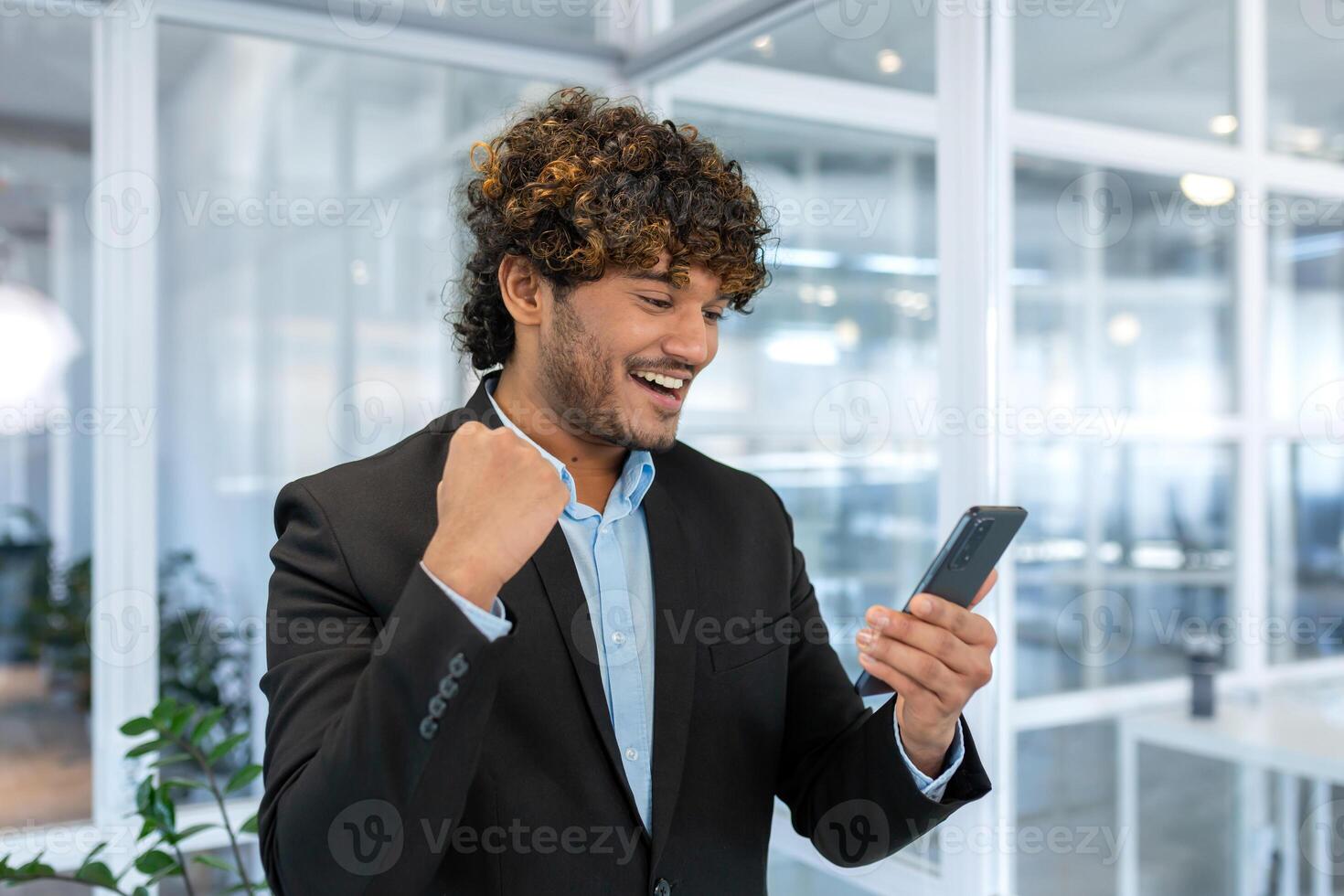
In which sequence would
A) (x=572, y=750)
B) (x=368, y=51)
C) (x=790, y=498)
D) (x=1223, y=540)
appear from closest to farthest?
(x=572, y=750) < (x=368, y=51) < (x=790, y=498) < (x=1223, y=540)

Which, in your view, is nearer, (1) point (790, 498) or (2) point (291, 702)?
(2) point (291, 702)

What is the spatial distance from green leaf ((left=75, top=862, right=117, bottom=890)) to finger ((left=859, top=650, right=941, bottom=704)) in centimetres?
144

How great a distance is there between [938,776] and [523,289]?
29.8 inches

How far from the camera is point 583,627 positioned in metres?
1.26

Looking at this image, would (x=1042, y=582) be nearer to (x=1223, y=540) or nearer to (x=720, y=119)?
(x=1223, y=540)

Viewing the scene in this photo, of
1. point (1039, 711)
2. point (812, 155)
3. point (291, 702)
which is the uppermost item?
point (812, 155)

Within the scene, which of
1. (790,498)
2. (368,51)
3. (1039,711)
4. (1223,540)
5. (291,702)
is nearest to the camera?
(291,702)

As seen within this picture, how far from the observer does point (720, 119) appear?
110 inches

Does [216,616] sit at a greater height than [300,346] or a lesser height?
lesser

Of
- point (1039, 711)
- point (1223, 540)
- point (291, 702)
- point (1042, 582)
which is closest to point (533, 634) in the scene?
point (291, 702)

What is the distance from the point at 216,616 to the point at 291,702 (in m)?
2.21
